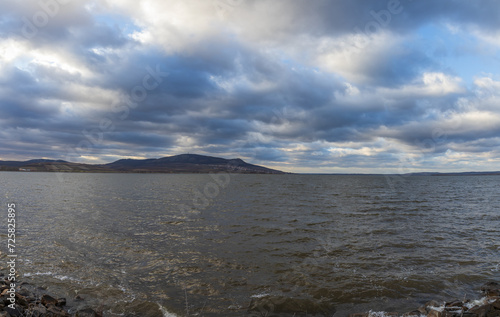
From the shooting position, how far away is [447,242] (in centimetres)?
2223

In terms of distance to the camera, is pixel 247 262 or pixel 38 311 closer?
pixel 38 311

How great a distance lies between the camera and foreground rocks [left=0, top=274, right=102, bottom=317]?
9.73 metres

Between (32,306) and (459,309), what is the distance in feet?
55.8

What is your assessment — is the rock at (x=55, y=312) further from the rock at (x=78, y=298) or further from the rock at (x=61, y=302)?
the rock at (x=78, y=298)

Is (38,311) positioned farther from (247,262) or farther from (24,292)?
(247,262)

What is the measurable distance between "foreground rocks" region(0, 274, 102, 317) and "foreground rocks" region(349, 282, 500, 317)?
1114 centimetres

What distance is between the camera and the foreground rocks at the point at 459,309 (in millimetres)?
10227

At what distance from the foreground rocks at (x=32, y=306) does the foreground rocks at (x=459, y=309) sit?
438 inches

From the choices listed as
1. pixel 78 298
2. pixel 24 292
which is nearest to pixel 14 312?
pixel 78 298

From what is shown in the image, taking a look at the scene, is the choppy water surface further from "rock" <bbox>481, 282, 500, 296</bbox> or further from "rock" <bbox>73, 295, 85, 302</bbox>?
"rock" <bbox>481, 282, 500, 296</bbox>

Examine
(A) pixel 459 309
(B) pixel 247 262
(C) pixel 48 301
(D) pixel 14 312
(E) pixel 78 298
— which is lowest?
(E) pixel 78 298

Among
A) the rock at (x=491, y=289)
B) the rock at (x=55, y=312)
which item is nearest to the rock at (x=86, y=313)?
the rock at (x=55, y=312)

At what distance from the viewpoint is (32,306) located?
10570mm

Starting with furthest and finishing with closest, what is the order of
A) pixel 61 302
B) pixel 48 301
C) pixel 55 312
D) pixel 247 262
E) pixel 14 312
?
1. pixel 247 262
2. pixel 61 302
3. pixel 48 301
4. pixel 55 312
5. pixel 14 312
